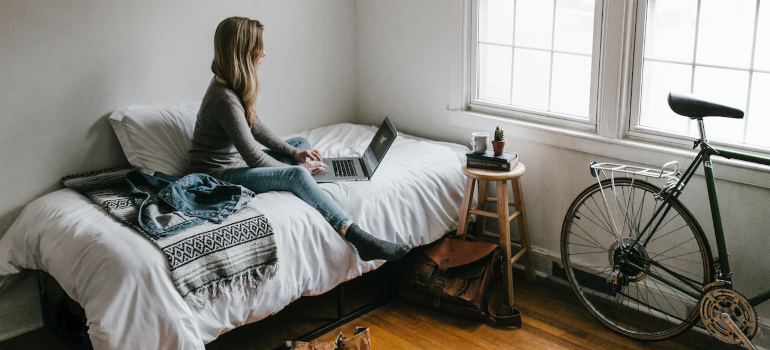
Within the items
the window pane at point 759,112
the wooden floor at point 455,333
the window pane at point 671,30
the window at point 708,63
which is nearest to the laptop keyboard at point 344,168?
the wooden floor at point 455,333

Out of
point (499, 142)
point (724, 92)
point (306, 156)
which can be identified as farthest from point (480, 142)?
point (724, 92)

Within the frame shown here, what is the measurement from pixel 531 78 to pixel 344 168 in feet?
3.46

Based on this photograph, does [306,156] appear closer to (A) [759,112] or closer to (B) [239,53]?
(B) [239,53]

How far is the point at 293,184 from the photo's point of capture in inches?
109

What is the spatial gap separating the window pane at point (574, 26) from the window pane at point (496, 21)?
28cm

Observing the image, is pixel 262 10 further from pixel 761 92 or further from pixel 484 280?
pixel 761 92

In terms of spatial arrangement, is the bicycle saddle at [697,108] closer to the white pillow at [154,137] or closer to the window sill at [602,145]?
the window sill at [602,145]

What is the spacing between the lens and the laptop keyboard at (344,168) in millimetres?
3043

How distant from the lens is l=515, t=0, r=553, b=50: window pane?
3.17 meters

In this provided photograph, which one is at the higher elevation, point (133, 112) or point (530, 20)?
point (530, 20)

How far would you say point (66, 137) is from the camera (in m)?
2.96

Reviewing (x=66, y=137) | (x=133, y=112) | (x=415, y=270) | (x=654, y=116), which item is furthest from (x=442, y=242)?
(x=66, y=137)

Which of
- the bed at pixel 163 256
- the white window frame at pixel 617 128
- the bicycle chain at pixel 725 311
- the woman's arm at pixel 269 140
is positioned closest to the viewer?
the bed at pixel 163 256

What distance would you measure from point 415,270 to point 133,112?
1.50 metres
